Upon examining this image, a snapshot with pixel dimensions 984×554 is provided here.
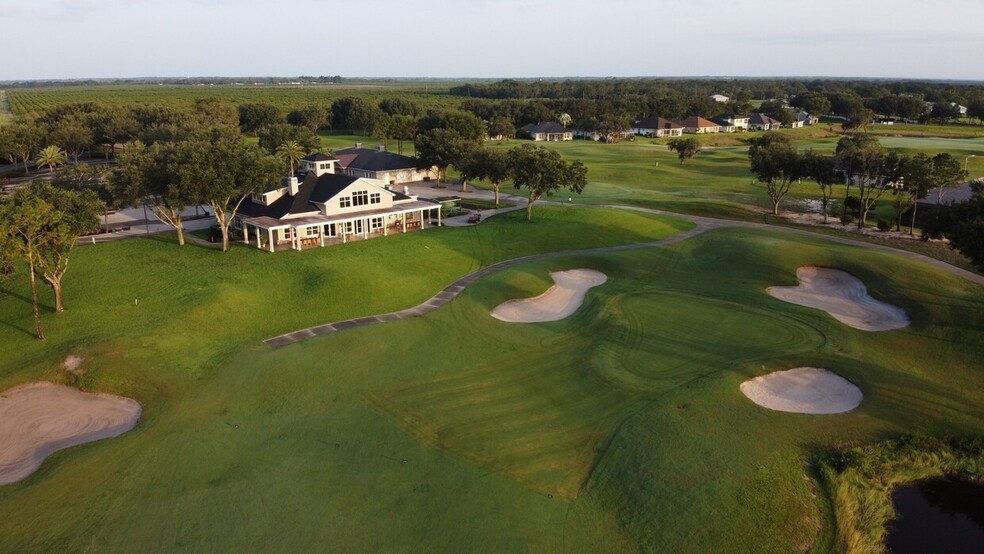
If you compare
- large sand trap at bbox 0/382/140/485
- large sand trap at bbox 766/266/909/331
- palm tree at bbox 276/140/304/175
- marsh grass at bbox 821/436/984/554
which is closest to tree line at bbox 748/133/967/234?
large sand trap at bbox 766/266/909/331

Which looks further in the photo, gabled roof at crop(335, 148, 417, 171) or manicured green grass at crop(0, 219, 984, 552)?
gabled roof at crop(335, 148, 417, 171)

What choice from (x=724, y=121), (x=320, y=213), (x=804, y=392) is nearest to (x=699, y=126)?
(x=724, y=121)

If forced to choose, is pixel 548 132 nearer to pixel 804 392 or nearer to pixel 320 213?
pixel 320 213

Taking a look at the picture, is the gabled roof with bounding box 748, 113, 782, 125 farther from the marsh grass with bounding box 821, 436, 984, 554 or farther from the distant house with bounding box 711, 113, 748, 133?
the marsh grass with bounding box 821, 436, 984, 554

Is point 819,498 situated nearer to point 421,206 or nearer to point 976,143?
point 421,206

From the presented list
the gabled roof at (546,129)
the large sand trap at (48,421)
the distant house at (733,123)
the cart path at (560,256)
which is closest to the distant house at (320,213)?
the cart path at (560,256)

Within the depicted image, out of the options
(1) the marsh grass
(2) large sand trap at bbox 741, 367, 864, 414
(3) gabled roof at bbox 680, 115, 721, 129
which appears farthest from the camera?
(3) gabled roof at bbox 680, 115, 721, 129
